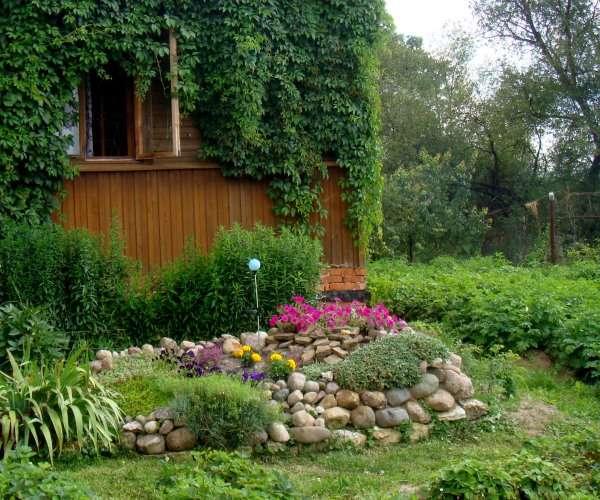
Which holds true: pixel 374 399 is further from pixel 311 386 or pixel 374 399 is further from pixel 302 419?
pixel 302 419

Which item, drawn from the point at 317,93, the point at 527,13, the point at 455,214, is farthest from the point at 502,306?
the point at 527,13

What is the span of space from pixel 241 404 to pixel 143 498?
1.15 metres

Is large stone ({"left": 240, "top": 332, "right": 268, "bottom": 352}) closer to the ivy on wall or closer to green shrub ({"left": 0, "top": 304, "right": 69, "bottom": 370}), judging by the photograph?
green shrub ({"left": 0, "top": 304, "right": 69, "bottom": 370})

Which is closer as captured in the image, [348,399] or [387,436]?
[387,436]

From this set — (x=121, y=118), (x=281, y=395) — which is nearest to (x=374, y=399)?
(x=281, y=395)

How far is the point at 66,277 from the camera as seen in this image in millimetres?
9062

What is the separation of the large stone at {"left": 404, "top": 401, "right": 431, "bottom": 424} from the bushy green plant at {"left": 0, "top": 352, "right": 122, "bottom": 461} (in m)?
2.45

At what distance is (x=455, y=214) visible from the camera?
66.8ft

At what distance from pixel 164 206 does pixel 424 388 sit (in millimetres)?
5546

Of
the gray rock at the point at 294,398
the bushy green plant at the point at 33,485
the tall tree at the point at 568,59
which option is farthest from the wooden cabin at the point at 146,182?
the tall tree at the point at 568,59

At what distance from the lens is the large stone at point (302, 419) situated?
20.0ft

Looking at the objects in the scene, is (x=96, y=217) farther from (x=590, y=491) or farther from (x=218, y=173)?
(x=590, y=491)

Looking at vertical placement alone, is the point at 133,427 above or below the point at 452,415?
above

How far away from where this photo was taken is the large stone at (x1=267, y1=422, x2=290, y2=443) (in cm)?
594
